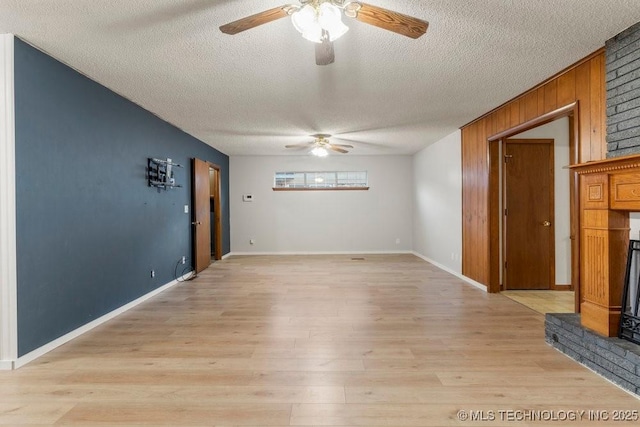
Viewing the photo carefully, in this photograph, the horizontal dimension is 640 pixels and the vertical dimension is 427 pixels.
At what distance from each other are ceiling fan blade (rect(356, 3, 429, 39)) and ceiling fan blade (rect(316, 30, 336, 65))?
0.23 metres

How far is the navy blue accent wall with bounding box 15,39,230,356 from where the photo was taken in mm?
2469

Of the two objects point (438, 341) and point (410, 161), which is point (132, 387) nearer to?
point (438, 341)

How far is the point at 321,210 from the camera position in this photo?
8039mm

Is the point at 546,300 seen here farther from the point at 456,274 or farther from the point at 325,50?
the point at 325,50

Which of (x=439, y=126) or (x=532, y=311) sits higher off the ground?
(x=439, y=126)

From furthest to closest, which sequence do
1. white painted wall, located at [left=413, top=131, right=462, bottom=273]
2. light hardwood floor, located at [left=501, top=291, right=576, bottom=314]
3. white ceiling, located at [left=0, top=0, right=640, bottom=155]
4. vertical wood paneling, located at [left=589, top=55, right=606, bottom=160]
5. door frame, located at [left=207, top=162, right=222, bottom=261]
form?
door frame, located at [left=207, top=162, right=222, bottom=261] < white painted wall, located at [left=413, top=131, right=462, bottom=273] < light hardwood floor, located at [left=501, top=291, right=576, bottom=314] < vertical wood paneling, located at [left=589, top=55, right=606, bottom=160] < white ceiling, located at [left=0, top=0, right=640, bottom=155]

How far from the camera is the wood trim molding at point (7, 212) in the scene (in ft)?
7.62

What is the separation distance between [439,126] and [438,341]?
3500mm

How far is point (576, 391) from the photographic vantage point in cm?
204

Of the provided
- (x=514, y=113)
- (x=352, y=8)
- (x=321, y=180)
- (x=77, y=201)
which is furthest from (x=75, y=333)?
(x=321, y=180)

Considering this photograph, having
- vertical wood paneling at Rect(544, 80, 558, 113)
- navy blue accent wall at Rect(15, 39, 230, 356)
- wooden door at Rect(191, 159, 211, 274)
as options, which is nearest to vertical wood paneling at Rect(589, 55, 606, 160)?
vertical wood paneling at Rect(544, 80, 558, 113)

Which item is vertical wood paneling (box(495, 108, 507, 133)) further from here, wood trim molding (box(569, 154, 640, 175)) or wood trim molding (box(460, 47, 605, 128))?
wood trim molding (box(569, 154, 640, 175))

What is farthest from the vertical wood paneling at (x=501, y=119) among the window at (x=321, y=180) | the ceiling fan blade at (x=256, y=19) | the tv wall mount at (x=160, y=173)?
the tv wall mount at (x=160, y=173)

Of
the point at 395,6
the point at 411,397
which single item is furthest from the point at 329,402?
the point at 395,6
